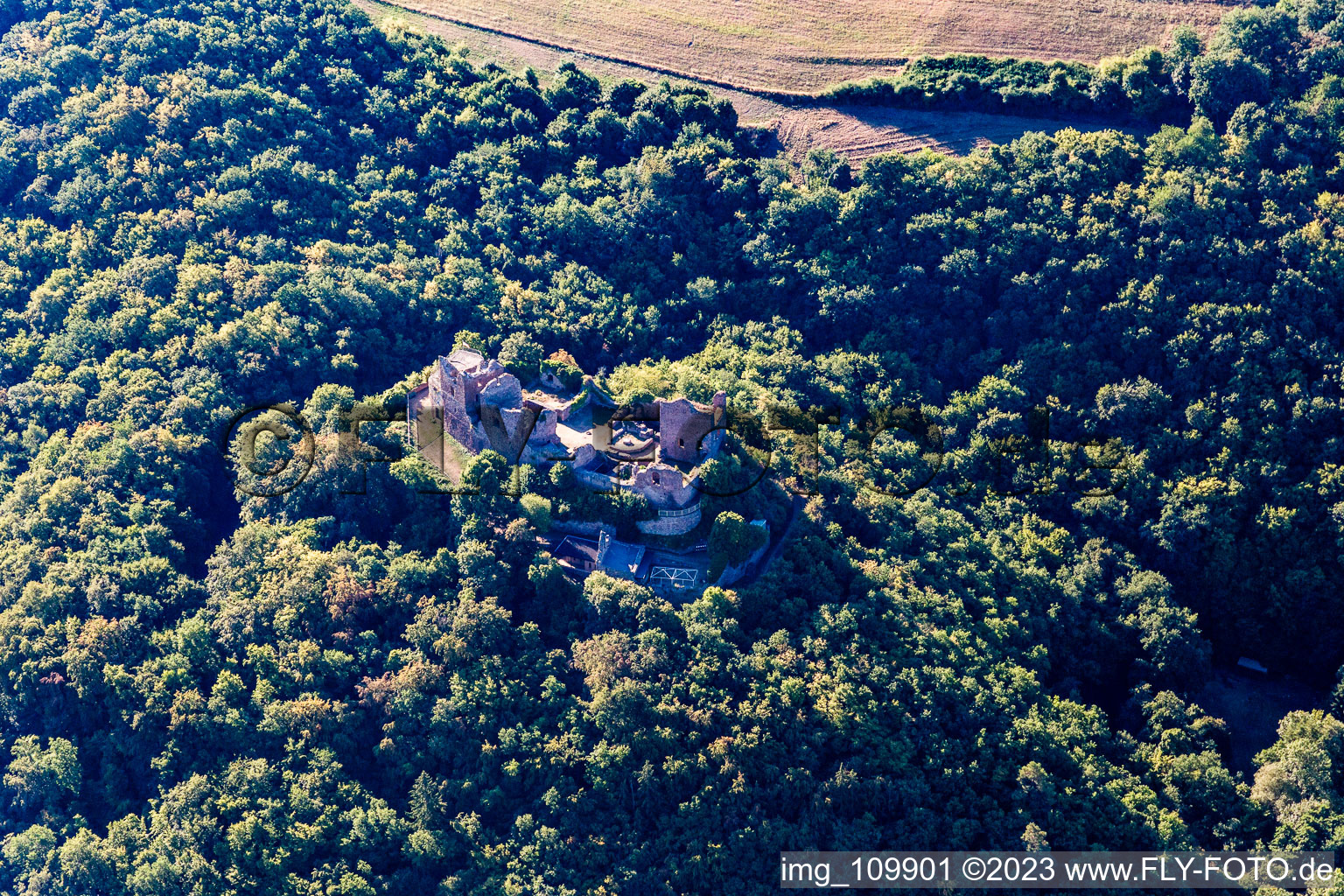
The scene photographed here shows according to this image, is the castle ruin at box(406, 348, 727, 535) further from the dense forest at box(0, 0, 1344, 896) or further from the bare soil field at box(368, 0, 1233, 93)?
the bare soil field at box(368, 0, 1233, 93)

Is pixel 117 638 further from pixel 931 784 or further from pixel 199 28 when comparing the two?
pixel 199 28

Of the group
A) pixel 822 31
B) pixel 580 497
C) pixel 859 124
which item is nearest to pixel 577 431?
pixel 580 497

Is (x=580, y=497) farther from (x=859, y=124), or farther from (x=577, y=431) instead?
(x=859, y=124)

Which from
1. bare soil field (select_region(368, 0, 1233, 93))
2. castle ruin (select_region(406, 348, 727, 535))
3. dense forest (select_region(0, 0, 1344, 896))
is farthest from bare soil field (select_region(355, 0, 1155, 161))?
castle ruin (select_region(406, 348, 727, 535))

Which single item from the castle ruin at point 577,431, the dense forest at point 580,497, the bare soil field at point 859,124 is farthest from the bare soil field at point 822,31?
the castle ruin at point 577,431

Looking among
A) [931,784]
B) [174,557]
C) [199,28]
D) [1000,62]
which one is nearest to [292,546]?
[174,557]

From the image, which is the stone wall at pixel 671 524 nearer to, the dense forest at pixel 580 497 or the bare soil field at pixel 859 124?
the dense forest at pixel 580 497
